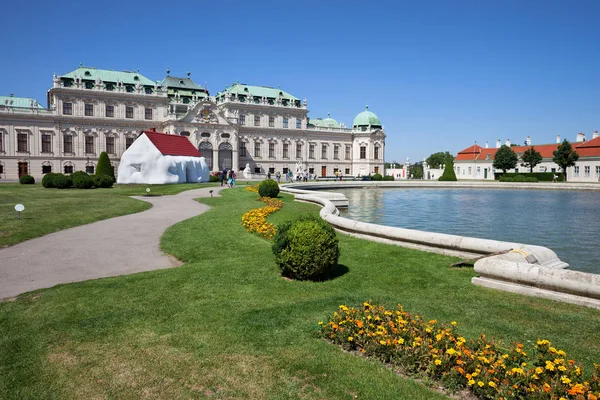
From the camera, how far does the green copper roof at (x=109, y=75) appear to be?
201 feet

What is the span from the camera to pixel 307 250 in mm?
8758

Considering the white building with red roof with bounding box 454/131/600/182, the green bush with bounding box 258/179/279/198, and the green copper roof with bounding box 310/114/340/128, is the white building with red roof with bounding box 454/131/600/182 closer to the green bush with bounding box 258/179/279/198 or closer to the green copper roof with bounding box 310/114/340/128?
the green copper roof with bounding box 310/114/340/128

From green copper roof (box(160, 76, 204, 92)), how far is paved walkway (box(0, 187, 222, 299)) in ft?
195

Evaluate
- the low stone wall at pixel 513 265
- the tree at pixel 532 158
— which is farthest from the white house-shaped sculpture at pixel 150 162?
the tree at pixel 532 158

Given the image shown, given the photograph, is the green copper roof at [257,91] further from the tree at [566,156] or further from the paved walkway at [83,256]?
the paved walkway at [83,256]

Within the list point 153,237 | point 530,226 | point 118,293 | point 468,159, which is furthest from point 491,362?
point 468,159

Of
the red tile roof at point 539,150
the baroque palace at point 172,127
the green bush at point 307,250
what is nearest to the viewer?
the green bush at point 307,250

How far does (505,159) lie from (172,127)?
200 ft

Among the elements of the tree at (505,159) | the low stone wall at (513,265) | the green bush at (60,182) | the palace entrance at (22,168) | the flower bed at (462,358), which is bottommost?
the flower bed at (462,358)

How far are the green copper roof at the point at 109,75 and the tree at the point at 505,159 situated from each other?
64.4 meters

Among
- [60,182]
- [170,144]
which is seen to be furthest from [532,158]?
[60,182]

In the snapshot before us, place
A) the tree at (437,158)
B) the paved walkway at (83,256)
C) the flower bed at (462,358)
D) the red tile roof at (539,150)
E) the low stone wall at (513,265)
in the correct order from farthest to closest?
the tree at (437,158) → the red tile roof at (539,150) → the paved walkway at (83,256) → the low stone wall at (513,265) → the flower bed at (462,358)

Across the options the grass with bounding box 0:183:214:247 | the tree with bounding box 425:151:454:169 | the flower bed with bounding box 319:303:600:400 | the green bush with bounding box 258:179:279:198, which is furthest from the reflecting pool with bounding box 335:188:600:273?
the tree with bounding box 425:151:454:169

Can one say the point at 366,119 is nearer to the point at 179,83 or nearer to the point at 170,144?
Result: the point at 179,83
